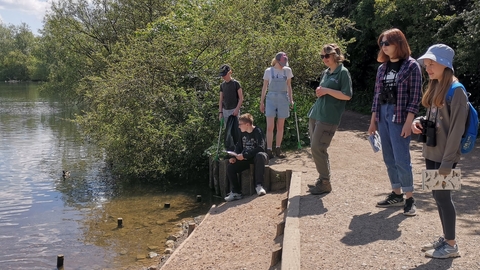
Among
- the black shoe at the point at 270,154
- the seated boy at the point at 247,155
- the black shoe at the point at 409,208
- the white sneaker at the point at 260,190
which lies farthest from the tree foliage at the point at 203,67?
the black shoe at the point at 409,208

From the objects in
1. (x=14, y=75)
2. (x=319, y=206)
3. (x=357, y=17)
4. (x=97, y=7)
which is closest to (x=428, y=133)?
(x=319, y=206)

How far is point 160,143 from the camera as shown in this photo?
1177 centimetres

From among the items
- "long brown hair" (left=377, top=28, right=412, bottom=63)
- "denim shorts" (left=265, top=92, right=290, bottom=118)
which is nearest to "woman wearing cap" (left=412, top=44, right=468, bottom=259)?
"long brown hair" (left=377, top=28, right=412, bottom=63)

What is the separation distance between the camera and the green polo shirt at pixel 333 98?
250 inches

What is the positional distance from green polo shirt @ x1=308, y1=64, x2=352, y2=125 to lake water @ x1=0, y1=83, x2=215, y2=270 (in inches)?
143

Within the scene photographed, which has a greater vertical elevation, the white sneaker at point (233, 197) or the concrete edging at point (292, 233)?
the concrete edging at point (292, 233)

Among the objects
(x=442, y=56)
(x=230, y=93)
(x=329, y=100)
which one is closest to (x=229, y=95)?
(x=230, y=93)

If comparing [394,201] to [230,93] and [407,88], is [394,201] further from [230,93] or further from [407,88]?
[230,93]

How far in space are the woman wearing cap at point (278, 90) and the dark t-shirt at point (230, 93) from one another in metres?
0.60

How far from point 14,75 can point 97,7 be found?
57518 millimetres

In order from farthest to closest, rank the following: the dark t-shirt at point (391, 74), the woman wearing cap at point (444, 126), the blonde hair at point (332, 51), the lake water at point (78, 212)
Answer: the lake water at point (78, 212) → the blonde hair at point (332, 51) → the dark t-shirt at point (391, 74) → the woman wearing cap at point (444, 126)

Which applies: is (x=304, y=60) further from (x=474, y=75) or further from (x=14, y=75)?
(x=14, y=75)

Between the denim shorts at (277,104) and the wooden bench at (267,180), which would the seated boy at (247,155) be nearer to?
the wooden bench at (267,180)

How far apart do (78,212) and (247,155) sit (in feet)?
14.0
